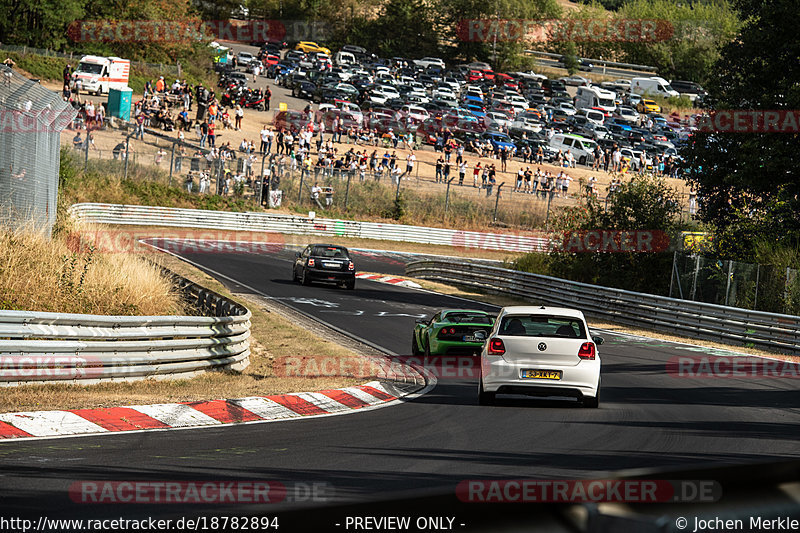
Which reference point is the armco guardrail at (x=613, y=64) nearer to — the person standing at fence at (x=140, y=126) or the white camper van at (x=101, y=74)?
the white camper van at (x=101, y=74)

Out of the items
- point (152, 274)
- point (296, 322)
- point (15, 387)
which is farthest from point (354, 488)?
point (296, 322)

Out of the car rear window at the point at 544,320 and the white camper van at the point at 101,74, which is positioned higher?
the white camper van at the point at 101,74

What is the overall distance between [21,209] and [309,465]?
1183cm

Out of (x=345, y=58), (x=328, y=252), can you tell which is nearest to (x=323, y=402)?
(x=328, y=252)

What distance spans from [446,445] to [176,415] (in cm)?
312


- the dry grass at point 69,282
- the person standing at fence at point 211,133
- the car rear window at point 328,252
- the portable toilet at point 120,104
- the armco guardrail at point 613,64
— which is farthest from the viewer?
the armco guardrail at point 613,64

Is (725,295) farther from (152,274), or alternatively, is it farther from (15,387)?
(15,387)

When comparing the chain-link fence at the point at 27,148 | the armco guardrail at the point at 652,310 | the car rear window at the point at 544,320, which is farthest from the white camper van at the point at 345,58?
the car rear window at the point at 544,320

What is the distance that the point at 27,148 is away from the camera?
18.3 m

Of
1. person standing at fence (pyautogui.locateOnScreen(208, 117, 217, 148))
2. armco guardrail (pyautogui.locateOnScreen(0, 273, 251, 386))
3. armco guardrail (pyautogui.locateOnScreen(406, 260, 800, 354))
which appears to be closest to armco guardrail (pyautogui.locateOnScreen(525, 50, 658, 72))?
person standing at fence (pyautogui.locateOnScreen(208, 117, 217, 148))

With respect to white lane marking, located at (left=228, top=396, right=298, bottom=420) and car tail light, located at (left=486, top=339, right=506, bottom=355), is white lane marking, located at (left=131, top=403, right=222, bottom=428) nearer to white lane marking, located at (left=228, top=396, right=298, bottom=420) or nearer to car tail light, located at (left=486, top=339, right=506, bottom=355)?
white lane marking, located at (left=228, top=396, right=298, bottom=420)

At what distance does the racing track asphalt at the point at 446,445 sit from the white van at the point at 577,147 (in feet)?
175

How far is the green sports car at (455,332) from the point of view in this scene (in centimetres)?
1802

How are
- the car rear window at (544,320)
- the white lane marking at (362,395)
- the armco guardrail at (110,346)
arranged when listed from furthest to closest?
1. the white lane marking at (362,395)
2. the car rear window at (544,320)
3. the armco guardrail at (110,346)
